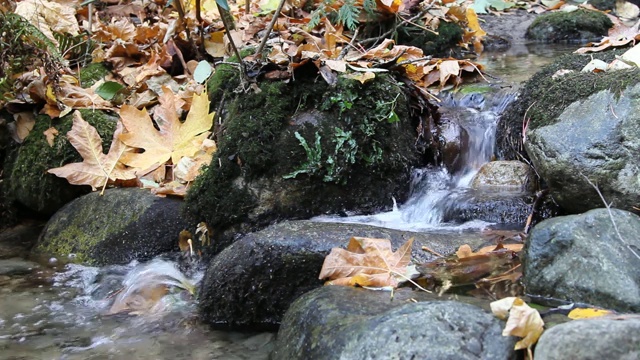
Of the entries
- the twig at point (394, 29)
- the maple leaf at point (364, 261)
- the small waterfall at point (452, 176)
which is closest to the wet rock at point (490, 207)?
the small waterfall at point (452, 176)

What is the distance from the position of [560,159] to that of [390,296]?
1179 mm

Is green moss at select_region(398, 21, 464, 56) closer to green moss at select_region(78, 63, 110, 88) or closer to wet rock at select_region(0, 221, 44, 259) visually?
green moss at select_region(78, 63, 110, 88)

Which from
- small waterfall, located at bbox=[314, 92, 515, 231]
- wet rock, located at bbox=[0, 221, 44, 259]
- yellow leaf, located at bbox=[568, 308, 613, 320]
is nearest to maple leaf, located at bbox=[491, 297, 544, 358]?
yellow leaf, located at bbox=[568, 308, 613, 320]

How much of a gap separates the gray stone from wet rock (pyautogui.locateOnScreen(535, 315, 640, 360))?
46.1 inches

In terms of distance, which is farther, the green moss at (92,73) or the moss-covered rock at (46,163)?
the green moss at (92,73)

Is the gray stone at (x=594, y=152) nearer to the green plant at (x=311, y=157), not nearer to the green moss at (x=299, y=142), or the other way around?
the green moss at (x=299, y=142)

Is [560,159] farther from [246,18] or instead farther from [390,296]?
[246,18]

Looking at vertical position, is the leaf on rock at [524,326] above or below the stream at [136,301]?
above

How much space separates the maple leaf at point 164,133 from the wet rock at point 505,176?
1716 millimetres

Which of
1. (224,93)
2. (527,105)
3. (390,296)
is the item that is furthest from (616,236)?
(224,93)

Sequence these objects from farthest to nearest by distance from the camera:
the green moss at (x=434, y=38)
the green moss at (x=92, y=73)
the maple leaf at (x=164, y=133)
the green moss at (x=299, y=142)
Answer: the green moss at (x=434, y=38) < the green moss at (x=92, y=73) < the maple leaf at (x=164, y=133) < the green moss at (x=299, y=142)

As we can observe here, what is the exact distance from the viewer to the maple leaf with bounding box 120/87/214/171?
3.91 metres

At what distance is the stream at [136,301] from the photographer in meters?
2.67

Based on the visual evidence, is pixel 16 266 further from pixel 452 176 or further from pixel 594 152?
pixel 594 152
